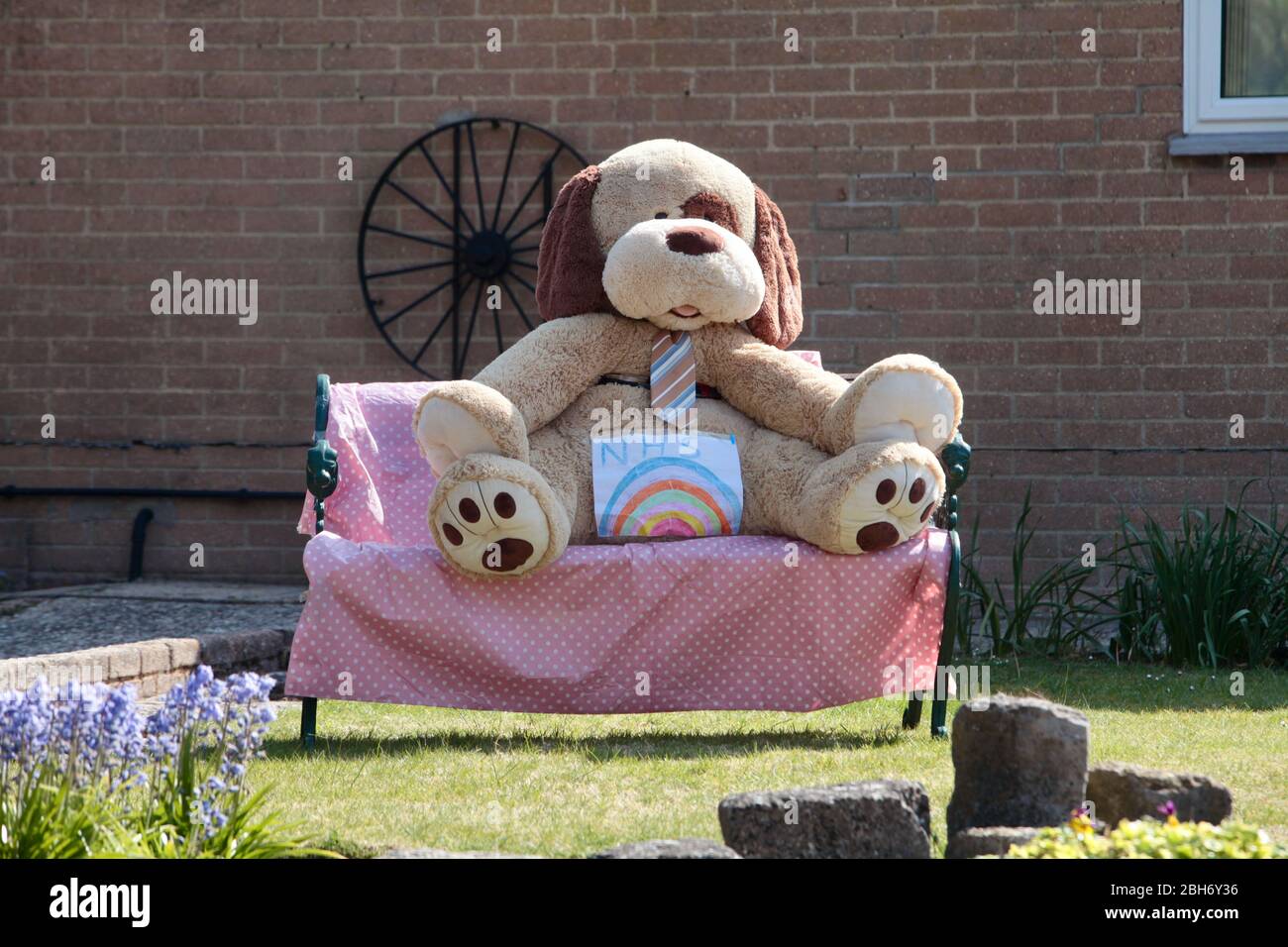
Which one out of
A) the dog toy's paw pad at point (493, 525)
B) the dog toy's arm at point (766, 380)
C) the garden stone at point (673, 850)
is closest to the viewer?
the garden stone at point (673, 850)

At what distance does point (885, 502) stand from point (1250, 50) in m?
3.66

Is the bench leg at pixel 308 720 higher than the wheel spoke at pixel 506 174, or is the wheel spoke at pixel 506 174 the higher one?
the wheel spoke at pixel 506 174

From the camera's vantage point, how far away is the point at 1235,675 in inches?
184

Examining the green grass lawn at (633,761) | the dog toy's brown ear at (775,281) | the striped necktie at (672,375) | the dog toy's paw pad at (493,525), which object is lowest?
the green grass lawn at (633,761)

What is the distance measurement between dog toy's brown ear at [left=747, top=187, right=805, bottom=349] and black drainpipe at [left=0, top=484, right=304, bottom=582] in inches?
115

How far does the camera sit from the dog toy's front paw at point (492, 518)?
3559 millimetres

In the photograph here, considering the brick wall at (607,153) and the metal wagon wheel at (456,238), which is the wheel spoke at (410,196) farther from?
the brick wall at (607,153)

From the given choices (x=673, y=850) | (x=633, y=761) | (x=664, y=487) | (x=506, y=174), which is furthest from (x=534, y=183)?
(x=673, y=850)

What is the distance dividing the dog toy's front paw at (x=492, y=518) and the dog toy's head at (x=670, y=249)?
62cm

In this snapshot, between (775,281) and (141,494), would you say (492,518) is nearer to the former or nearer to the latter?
(775,281)

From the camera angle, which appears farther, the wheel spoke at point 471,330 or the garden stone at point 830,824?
the wheel spoke at point 471,330

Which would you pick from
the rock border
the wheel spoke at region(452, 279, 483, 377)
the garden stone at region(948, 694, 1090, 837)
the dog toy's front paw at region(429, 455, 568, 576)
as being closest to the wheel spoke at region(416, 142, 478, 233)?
the wheel spoke at region(452, 279, 483, 377)

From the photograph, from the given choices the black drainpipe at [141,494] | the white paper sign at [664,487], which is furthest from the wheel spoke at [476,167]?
the white paper sign at [664,487]
